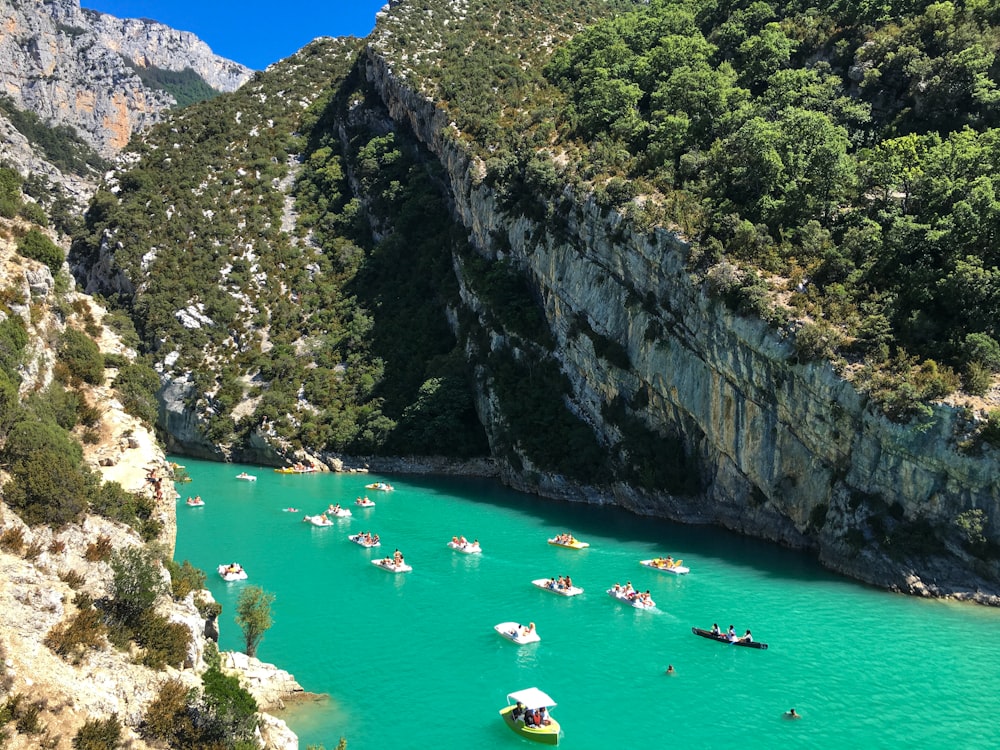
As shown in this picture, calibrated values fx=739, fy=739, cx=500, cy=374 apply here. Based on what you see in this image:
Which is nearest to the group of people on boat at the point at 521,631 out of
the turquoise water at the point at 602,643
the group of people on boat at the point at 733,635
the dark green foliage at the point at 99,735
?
the turquoise water at the point at 602,643

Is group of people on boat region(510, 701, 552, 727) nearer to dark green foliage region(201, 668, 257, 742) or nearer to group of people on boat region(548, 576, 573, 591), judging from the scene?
dark green foliage region(201, 668, 257, 742)

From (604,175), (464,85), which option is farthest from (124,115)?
(604,175)

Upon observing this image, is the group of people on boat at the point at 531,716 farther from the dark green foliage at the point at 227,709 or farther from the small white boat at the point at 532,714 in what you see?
the dark green foliage at the point at 227,709

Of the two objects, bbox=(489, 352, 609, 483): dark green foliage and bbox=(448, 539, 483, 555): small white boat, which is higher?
bbox=(489, 352, 609, 483): dark green foliage

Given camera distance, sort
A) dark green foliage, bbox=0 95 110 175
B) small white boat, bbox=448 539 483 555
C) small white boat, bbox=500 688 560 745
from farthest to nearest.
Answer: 1. dark green foliage, bbox=0 95 110 175
2. small white boat, bbox=448 539 483 555
3. small white boat, bbox=500 688 560 745

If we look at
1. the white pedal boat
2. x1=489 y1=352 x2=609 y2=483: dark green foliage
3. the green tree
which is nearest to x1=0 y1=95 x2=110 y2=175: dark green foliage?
x1=489 y1=352 x2=609 y2=483: dark green foliage

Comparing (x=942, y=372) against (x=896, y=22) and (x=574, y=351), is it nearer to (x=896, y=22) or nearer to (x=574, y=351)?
(x=574, y=351)

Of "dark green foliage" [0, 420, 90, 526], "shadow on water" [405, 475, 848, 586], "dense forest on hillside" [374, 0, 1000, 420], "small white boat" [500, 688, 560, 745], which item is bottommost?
"small white boat" [500, 688, 560, 745]
